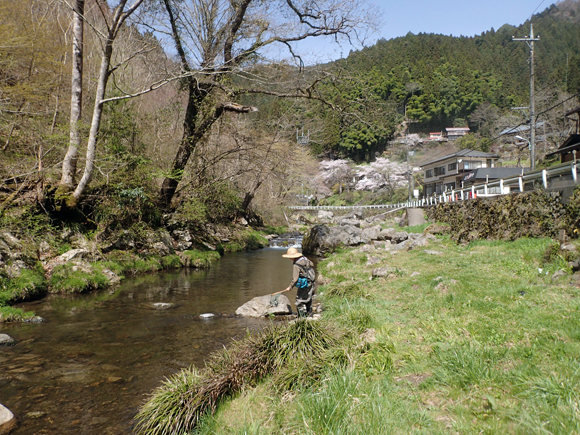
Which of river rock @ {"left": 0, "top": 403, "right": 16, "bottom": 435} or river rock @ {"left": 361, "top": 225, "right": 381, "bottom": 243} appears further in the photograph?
river rock @ {"left": 361, "top": 225, "right": 381, "bottom": 243}

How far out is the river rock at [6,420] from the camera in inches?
150

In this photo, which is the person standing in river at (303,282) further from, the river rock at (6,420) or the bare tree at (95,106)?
the bare tree at (95,106)

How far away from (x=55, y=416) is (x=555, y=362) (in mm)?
5309

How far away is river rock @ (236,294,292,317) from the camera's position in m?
8.05

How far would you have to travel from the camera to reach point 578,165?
28.6ft

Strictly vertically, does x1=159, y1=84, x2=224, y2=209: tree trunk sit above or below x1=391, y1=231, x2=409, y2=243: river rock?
above

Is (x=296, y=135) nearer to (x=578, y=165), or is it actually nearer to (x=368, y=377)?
(x=578, y=165)

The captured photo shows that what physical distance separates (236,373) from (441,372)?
2.25 meters

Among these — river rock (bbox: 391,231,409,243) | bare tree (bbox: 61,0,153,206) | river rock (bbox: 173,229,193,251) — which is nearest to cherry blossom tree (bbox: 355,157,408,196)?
river rock (bbox: 391,231,409,243)

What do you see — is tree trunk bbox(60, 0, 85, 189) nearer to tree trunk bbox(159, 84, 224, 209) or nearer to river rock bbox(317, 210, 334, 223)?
tree trunk bbox(159, 84, 224, 209)

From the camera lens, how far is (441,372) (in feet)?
12.0

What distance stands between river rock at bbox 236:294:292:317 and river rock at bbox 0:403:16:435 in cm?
459

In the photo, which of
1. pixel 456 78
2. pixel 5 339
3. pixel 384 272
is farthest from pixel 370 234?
pixel 456 78

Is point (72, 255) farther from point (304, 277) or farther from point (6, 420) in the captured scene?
point (304, 277)
